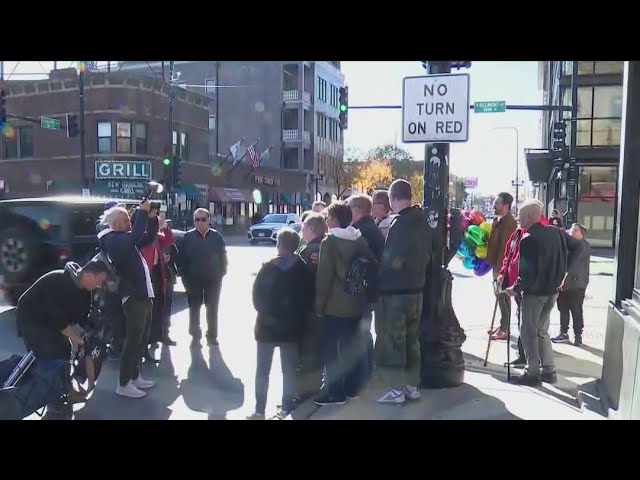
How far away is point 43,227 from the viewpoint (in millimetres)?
8312

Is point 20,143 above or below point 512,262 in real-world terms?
above

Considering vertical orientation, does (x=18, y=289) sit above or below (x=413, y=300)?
below

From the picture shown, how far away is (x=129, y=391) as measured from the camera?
5.36m

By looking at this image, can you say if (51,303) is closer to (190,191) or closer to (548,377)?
(548,377)

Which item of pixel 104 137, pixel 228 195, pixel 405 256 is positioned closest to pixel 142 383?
pixel 405 256

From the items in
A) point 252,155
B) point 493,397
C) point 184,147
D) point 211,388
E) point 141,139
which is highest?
point 141,139

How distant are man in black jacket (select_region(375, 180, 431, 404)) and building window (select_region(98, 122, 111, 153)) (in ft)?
96.5

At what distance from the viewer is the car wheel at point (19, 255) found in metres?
8.28

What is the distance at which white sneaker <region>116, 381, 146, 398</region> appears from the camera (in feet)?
17.5

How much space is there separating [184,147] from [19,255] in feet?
90.3
